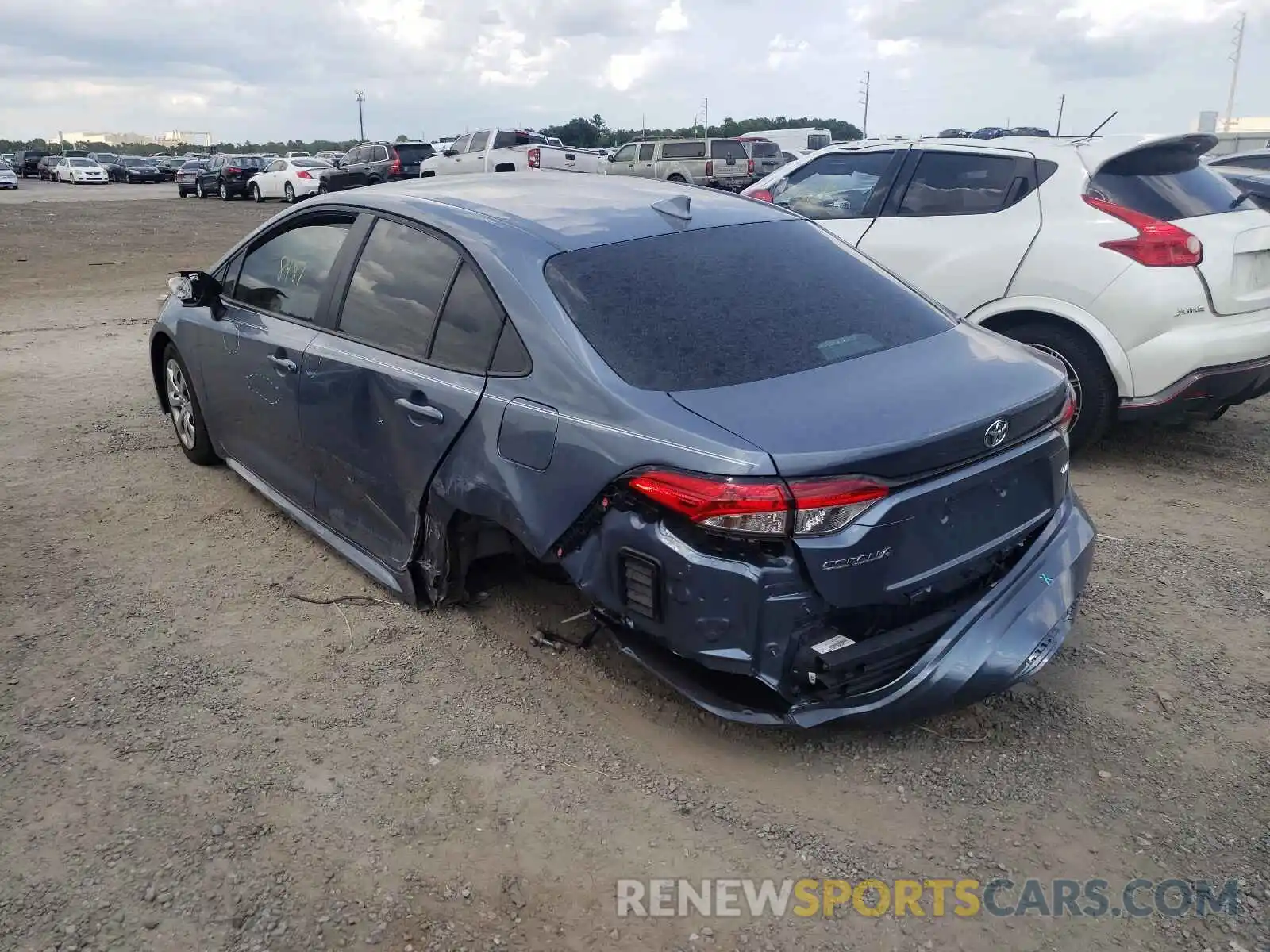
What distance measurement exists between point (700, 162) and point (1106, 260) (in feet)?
76.1

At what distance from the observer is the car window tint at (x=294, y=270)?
420 cm

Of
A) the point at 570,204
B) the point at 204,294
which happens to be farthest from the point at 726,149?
the point at 570,204

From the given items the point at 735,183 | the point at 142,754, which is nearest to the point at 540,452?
the point at 142,754

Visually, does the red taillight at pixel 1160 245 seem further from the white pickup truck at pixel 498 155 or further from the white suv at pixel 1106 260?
the white pickup truck at pixel 498 155

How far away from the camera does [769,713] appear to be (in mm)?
2846

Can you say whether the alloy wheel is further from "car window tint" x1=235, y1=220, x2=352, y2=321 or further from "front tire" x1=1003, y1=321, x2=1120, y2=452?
"front tire" x1=1003, y1=321, x2=1120, y2=452

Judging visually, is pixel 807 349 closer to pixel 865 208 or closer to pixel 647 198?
pixel 647 198

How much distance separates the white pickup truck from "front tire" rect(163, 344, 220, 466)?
20725mm

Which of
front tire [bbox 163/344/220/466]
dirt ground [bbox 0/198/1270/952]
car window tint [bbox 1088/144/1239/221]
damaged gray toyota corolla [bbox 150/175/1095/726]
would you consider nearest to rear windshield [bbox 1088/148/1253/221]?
car window tint [bbox 1088/144/1239/221]

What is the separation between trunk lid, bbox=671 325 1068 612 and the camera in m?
2.62

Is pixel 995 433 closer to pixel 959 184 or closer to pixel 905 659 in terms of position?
pixel 905 659

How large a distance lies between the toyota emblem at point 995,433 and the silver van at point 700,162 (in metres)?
23.8

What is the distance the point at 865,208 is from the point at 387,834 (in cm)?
503

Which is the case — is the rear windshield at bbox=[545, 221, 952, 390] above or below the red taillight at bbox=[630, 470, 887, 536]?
above
